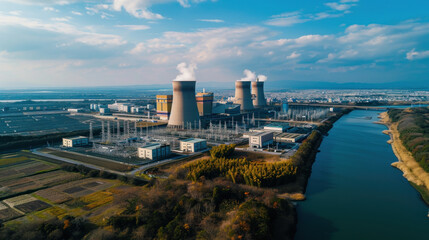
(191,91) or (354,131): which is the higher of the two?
(191,91)

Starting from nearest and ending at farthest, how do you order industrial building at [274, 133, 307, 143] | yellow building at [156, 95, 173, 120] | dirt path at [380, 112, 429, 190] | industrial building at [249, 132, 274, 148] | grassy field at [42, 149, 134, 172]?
dirt path at [380, 112, 429, 190], grassy field at [42, 149, 134, 172], industrial building at [249, 132, 274, 148], industrial building at [274, 133, 307, 143], yellow building at [156, 95, 173, 120]

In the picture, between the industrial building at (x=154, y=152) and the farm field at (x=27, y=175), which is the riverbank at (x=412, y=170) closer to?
the industrial building at (x=154, y=152)

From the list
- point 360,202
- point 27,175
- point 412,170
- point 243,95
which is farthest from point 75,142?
point 243,95

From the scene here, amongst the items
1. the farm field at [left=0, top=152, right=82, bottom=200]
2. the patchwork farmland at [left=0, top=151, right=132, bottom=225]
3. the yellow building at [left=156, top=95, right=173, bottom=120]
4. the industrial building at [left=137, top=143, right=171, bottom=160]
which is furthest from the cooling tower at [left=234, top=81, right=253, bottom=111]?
the patchwork farmland at [left=0, top=151, right=132, bottom=225]

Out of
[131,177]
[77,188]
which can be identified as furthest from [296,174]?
[77,188]

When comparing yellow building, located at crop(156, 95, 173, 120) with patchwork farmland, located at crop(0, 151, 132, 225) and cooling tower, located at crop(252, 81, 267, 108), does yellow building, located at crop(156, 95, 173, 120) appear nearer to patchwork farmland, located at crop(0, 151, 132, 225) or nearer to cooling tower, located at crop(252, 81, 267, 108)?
patchwork farmland, located at crop(0, 151, 132, 225)

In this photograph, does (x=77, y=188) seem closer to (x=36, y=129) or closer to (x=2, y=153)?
(x=2, y=153)

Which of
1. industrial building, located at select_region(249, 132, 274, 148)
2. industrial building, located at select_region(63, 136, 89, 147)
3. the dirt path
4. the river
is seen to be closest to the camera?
the river
